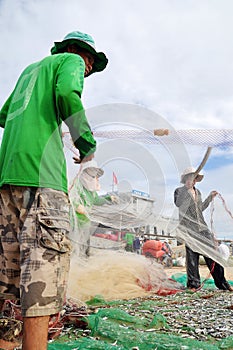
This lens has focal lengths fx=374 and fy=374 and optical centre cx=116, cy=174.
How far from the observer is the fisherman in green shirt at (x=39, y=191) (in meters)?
1.77

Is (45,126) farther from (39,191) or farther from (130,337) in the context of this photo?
(130,337)

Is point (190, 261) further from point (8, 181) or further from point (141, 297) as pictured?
point (8, 181)

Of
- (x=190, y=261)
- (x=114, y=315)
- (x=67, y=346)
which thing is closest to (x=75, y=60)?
(x=67, y=346)

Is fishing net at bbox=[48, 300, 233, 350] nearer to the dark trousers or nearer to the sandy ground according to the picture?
the dark trousers

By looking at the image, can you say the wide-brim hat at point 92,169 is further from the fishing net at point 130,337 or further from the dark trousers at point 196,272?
the dark trousers at point 196,272

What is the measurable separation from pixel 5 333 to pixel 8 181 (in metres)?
1.14

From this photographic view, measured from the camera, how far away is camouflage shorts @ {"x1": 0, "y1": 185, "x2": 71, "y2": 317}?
1.76m

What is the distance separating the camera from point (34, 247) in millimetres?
1788

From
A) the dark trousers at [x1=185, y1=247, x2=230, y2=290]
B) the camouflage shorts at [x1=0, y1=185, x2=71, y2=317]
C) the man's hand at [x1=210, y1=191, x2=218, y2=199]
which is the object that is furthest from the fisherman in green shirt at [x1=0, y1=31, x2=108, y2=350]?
the dark trousers at [x1=185, y1=247, x2=230, y2=290]

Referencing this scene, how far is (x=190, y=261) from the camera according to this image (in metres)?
6.28

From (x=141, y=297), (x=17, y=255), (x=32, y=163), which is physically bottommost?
(x=141, y=297)

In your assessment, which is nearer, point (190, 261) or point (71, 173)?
point (71, 173)

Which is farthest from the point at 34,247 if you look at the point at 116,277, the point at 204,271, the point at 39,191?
the point at 204,271

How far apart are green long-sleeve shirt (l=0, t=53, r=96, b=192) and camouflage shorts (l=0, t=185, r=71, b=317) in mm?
83
